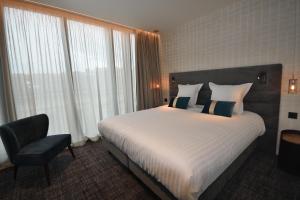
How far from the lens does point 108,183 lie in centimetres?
189

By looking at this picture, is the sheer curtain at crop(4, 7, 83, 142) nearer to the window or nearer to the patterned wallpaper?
the window

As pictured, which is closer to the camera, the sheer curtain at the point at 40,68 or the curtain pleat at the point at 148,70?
the sheer curtain at the point at 40,68

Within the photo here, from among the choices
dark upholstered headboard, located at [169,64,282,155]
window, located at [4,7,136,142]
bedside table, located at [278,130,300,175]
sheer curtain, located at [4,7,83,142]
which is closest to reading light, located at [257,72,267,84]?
dark upholstered headboard, located at [169,64,282,155]

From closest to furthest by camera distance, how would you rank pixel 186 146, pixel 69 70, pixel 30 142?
pixel 186 146, pixel 30 142, pixel 69 70

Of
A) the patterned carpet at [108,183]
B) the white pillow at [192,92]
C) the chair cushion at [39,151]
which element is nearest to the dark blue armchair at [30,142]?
the chair cushion at [39,151]

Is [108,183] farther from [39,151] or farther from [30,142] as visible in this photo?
[30,142]

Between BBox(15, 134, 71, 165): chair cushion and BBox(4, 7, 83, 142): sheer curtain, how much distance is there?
2.21 ft

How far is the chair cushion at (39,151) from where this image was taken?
73.8 inches

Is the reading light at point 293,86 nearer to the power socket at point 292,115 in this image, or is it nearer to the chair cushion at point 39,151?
the power socket at point 292,115

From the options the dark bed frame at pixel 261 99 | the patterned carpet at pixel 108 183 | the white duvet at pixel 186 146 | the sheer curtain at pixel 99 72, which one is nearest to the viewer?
the white duvet at pixel 186 146

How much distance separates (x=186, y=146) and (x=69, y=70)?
2.68 m

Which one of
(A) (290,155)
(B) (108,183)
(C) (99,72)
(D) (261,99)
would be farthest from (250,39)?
(B) (108,183)

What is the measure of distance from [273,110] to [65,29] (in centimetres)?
395

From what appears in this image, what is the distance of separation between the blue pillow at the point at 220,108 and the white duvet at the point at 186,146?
0.15m
